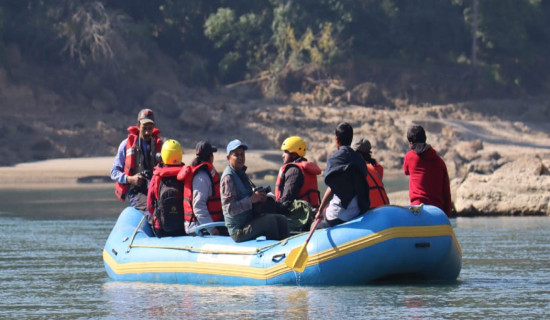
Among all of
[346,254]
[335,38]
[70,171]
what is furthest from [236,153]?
[335,38]

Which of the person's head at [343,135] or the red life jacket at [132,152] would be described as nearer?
the person's head at [343,135]

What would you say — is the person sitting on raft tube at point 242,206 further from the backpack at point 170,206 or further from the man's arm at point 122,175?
the man's arm at point 122,175

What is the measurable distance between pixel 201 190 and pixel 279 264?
49.2 inches

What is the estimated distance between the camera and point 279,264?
37.1 feet

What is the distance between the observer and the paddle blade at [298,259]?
36.3ft

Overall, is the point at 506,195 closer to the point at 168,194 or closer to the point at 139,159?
the point at 139,159

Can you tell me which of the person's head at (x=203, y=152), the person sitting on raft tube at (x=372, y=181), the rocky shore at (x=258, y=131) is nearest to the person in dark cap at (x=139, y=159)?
the person's head at (x=203, y=152)

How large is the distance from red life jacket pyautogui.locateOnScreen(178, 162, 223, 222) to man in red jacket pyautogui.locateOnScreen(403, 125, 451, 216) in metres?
1.87

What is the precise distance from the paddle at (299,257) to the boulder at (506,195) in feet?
33.3

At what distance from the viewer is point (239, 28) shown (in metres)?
49.1

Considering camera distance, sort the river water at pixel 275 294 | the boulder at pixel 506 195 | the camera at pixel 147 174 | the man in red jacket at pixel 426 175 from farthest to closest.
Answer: the boulder at pixel 506 195 → the camera at pixel 147 174 → the man in red jacket at pixel 426 175 → the river water at pixel 275 294

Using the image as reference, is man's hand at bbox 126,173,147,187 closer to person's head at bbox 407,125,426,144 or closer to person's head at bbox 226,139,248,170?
person's head at bbox 226,139,248,170

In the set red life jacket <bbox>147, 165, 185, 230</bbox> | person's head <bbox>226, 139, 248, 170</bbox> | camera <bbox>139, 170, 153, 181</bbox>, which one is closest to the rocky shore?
camera <bbox>139, 170, 153, 181</bbox>

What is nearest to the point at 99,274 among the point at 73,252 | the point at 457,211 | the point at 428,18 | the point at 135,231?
the point at 135,231
